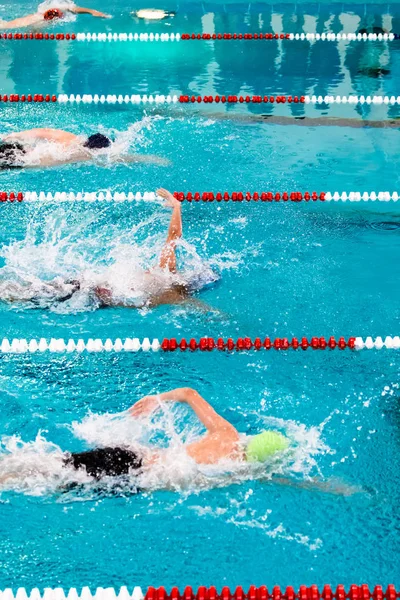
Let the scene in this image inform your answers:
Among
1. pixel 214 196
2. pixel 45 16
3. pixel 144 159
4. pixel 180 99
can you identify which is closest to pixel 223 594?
pixel 214 196

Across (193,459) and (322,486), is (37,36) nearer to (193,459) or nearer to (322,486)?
(193,459)

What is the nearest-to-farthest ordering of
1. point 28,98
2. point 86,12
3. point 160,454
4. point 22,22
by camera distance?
point 160,454 → point 28,98 → point 22,22 → point 86,12

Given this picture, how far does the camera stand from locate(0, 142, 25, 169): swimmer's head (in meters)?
6.81

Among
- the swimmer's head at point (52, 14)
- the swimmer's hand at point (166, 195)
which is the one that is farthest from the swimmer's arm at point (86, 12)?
the swimmer's hand at point (166, 195)

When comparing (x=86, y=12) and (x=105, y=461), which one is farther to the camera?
(x=86, y=12)

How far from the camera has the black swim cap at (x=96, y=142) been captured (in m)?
6.87

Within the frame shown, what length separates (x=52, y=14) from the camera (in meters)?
10.5

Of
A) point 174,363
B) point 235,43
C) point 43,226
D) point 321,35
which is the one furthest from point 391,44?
point 174,363

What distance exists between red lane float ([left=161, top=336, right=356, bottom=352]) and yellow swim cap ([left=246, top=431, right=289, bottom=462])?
41.2 inches

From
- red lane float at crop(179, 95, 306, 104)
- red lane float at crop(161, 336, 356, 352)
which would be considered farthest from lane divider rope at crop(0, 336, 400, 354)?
red lane float at crop(179, 95, 306, 104)

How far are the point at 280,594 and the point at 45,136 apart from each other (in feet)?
14.8

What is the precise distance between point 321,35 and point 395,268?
16.9ft

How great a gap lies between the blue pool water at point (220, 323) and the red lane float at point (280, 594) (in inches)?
5.3

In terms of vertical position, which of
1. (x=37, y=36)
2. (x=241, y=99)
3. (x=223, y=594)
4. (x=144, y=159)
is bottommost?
(x=223, y=594)
